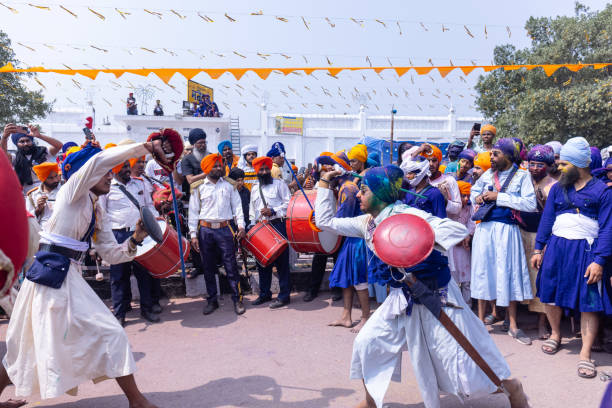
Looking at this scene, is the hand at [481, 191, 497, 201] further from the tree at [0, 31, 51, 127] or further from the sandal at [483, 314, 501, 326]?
the tree at [0, 31, 51, 127]

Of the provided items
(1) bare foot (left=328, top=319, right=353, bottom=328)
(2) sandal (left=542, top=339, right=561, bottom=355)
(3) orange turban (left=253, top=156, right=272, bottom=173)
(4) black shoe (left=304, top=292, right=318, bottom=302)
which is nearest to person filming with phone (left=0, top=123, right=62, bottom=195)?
(3) orange turban (left=253, top=156, right=272, bottom=173)

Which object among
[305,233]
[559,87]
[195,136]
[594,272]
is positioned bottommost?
Answer: [305,233]

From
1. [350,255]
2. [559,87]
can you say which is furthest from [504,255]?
[559,87]

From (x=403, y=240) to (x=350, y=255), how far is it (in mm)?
2687

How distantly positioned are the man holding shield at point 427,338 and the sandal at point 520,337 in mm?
1973

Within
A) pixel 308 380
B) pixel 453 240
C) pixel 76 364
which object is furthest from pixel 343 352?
pixel 76 364

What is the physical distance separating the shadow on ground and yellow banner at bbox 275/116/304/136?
28.0 m

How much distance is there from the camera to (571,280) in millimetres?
4258

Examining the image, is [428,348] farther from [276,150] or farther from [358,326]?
[276,150]

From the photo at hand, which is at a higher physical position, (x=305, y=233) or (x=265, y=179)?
(x=265, y=179)

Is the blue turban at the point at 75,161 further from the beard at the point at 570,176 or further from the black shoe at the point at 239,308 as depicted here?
the beard at the point at 570,176

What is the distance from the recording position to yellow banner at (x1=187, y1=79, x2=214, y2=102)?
89.4ft

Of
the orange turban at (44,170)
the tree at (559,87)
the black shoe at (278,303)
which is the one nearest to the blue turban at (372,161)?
the black shoe at (278,303)

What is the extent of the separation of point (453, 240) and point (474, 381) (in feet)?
3.14
